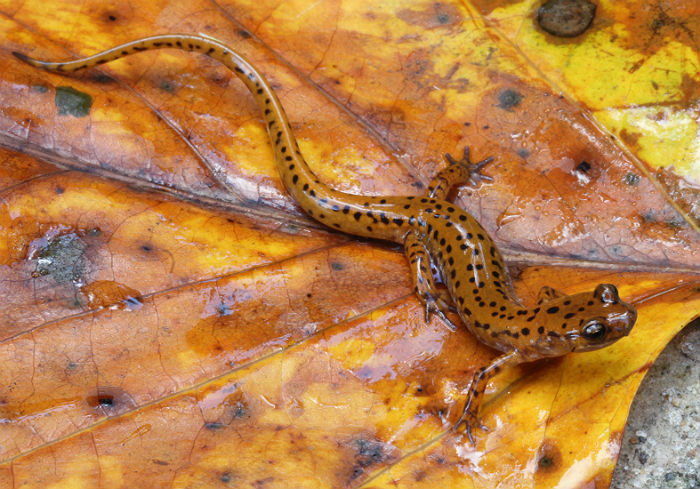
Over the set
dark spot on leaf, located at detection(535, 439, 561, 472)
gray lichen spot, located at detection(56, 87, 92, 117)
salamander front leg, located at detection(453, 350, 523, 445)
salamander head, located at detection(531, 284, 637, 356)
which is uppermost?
gray lichen spot, located at detection(56, 87, 92, 117)

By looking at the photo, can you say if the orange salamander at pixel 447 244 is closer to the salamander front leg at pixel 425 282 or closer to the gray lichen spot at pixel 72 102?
the salamander front leg at pixel 425 282

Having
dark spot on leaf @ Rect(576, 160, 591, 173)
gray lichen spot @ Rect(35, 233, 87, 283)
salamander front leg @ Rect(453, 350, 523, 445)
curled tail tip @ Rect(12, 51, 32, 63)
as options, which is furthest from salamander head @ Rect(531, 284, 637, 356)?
curled tail tip @ Rect(12, 51, 32, 63)

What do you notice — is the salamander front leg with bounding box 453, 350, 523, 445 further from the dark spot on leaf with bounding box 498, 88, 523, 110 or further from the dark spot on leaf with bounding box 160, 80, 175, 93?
the dark spot on leaf with bounding box 160, 80, 175, 93

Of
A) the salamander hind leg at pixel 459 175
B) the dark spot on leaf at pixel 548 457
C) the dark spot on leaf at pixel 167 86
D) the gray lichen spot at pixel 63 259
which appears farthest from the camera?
the dark spot on leaf at pixel 167 86

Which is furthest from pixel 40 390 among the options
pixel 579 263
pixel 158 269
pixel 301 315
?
pixel 579 263

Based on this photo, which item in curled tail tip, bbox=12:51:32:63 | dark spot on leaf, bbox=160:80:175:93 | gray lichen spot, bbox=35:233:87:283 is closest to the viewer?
gray lichen spot, bbox=35:233:87:283

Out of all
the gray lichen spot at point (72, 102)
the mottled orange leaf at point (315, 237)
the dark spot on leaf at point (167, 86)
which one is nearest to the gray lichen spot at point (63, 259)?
the mottled orange leaf at point (315, 237)

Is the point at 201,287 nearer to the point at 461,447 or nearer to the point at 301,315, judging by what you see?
the point at 301,315
